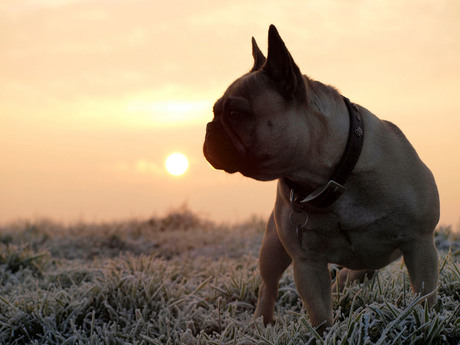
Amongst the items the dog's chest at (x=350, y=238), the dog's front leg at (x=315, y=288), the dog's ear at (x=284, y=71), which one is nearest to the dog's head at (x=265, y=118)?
the dog's ear at (x=284, y=71)

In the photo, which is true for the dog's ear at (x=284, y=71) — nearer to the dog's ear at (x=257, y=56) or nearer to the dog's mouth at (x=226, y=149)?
the dog's mouth at (x=226, y=149)

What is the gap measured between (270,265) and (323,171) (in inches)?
52.5

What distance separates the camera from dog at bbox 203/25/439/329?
332cm

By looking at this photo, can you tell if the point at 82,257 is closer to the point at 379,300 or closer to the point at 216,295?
the point at 216,295

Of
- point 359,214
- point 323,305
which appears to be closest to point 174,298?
point 323,305

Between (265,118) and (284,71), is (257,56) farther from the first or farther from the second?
(265,118)

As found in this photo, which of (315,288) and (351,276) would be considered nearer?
(315,288)

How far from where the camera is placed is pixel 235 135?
3389 mm

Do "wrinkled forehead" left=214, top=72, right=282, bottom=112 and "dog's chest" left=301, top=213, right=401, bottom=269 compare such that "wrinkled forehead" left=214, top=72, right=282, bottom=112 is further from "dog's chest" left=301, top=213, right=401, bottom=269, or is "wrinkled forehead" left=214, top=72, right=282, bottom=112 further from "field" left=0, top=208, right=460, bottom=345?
"field" left=0, top=208, right=460, bottom=345

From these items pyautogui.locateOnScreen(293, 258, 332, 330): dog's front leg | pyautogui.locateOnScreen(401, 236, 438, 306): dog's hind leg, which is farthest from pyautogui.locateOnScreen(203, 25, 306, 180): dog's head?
pyautogui.locateOnScreen(401, 236, 438, 306): dog's hind leg

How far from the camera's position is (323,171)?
3.46 metres

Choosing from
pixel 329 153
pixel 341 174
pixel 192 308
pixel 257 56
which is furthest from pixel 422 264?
pixel 192 308

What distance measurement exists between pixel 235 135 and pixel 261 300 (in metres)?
1.85

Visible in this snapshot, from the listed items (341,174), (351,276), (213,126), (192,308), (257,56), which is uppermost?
(257,56)
